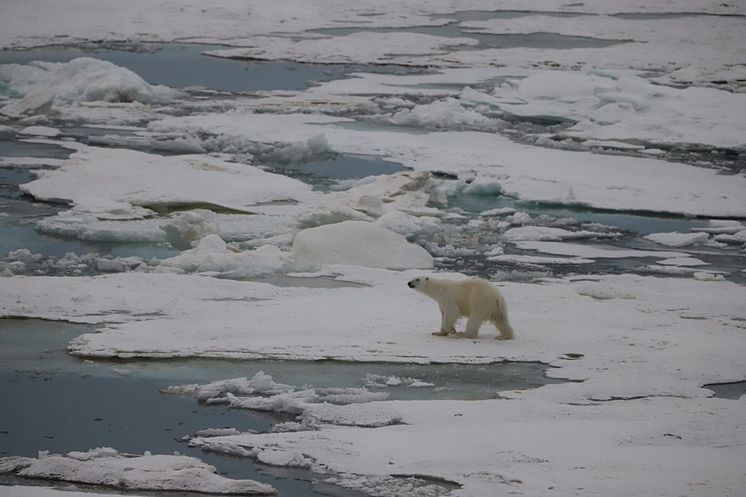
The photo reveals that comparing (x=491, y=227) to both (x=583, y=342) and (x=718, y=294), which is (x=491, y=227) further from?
(x=583, y=342)

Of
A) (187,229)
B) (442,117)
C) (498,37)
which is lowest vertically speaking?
(187,229)

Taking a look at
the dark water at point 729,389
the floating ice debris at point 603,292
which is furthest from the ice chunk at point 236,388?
the floating ice debris at point 603,292

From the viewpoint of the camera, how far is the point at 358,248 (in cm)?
882

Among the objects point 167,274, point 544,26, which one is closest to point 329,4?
point 544,26

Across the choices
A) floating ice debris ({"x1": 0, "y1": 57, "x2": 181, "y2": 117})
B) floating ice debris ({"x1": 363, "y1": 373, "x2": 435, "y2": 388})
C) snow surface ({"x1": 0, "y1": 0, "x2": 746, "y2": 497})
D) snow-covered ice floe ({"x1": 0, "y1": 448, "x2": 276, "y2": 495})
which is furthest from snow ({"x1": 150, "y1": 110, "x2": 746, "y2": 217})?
snow-covered ice floe ({"x1": 0, "y1": 448, "x2": 276, "y2": 495})

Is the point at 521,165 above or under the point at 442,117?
under

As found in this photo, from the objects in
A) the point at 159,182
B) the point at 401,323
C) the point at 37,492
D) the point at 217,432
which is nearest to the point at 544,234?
the point at 401,323

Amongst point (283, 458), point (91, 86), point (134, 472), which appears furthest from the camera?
point (91, 86)

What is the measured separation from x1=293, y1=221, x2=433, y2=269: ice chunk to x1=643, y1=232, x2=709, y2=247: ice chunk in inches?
86.4

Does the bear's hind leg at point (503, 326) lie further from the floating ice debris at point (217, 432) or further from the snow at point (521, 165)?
the snow at point (521, 165)

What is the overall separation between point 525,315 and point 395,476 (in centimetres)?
291

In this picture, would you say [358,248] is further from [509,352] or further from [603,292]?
[509,352]

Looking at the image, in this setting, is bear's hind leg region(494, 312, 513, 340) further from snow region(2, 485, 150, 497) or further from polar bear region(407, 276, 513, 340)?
snow region(2, 485, 150, 497)

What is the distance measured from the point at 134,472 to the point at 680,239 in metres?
6.50
